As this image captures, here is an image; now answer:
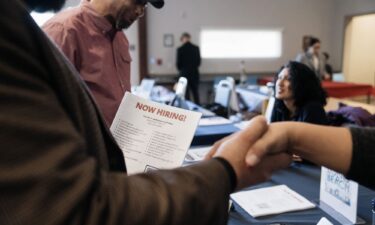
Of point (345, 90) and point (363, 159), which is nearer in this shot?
point (363, 159)

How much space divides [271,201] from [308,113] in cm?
120

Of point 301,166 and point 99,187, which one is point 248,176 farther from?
point 301,166

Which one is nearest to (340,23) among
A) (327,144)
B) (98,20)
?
(98,20)

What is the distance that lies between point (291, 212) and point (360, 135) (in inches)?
23.3

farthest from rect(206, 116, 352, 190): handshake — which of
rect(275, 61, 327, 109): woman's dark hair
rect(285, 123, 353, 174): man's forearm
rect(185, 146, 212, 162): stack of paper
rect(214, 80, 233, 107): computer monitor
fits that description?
rect(214, 80, 233, 107): computer monitor

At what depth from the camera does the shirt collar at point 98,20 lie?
1.70m

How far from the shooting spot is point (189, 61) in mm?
7117

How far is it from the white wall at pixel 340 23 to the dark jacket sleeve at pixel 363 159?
7.92m

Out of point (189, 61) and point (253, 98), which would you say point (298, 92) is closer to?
point (253, 98)

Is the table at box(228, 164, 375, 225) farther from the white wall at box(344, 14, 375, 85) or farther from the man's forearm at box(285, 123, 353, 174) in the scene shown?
the white wall at box(344, 14, 375, 85)

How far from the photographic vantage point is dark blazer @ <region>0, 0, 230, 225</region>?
1.21 ft

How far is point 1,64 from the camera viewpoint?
38 centimetres

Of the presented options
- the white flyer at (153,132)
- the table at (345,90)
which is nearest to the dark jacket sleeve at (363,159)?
the white flyer at (153,132)

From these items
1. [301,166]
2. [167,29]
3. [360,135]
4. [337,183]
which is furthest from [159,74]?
[360,135]
